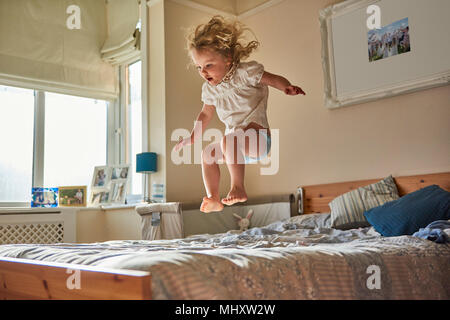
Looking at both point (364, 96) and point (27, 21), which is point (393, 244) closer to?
point (364, 96)

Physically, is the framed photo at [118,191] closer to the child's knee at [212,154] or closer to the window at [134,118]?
the window at [134,118]

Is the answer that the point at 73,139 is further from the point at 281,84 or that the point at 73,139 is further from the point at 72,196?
the point at 281,84

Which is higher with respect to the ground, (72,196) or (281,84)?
(281,84)

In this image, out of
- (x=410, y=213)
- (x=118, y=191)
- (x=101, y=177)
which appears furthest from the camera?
(x=101, y=177)

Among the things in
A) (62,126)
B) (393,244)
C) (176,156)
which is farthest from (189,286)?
(62,126)

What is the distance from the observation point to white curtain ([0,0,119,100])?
4.43 meters

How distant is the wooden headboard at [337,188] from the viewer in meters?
3.21

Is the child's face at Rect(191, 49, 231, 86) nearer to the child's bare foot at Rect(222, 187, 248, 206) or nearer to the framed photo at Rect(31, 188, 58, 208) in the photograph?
the child's bare foot at Rect(222, 187, 248, 206)

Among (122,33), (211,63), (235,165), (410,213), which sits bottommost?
(410,213)

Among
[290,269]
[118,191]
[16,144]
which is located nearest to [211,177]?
[290,269]

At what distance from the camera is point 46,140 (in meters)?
4.68

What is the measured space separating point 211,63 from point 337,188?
202cm

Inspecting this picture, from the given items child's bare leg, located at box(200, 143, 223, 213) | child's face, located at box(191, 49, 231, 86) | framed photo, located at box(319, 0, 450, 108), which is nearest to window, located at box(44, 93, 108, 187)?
framed photo, located at box(319, 0, 450, 108)

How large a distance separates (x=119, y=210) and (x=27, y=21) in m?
2.02
